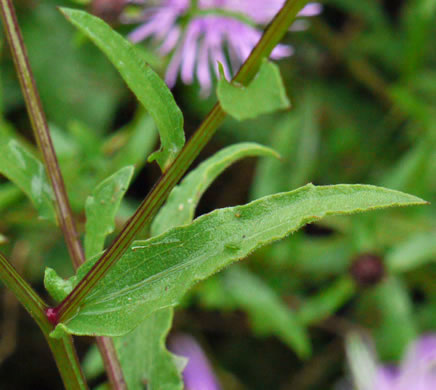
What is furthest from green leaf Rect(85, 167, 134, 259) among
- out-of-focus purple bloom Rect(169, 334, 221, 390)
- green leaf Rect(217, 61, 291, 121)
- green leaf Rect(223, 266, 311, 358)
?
green leaf Rect(223, 266, 311, 358)

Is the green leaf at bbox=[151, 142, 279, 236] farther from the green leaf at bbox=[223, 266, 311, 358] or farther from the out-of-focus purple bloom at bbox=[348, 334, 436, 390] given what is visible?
the green leaf at bbox=[223, 266, 311, 358]

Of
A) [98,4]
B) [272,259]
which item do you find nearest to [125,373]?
[98,4]

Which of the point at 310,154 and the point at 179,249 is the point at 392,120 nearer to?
the point at 310,154

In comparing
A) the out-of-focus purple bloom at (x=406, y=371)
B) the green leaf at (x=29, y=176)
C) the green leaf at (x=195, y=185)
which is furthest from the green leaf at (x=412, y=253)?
the green leaf at (x=29, y=176)

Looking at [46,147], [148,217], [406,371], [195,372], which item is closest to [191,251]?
[148,217]

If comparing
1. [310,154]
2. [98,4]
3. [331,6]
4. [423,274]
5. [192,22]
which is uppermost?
[98,4]

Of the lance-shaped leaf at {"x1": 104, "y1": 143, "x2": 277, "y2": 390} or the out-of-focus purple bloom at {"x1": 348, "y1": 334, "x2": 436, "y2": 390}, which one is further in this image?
the out-of-focus purple bloom at {"x1": 348, "y1": 334, "x2": 436, "y2": 390}

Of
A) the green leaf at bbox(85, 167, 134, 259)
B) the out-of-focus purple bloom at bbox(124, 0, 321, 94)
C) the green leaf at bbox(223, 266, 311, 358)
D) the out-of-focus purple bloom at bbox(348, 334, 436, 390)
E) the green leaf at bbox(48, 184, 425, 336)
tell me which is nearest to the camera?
the green leaf at bbox(48, 184, 425, 336)
